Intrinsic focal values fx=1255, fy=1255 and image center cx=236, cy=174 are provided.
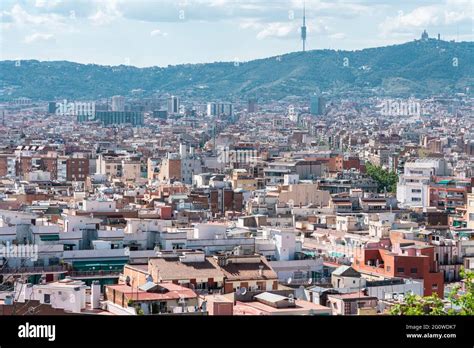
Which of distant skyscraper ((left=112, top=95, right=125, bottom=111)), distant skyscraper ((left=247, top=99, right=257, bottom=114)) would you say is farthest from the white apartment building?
distant skyscraper ((left=247, top=99, right=257, bottom=114))

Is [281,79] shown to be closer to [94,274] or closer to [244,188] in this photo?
[244,188]

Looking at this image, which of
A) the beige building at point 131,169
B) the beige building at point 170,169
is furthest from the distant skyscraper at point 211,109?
the beige building at point 170,169

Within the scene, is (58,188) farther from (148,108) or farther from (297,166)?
(148,108)

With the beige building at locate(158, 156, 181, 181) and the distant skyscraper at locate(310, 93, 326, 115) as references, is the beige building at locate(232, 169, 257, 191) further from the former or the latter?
the distant skyscraper at locate(310, 93, 326, 115)

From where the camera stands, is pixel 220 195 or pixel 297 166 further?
pixel 297 166

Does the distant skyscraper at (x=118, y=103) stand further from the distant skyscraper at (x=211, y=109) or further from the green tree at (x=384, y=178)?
the green tree at (x=384, y=178)
